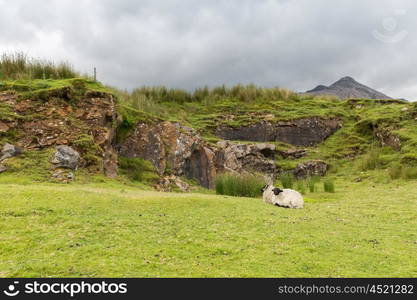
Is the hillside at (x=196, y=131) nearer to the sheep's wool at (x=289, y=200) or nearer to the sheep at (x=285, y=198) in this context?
the sheep at (x=285, y=198)

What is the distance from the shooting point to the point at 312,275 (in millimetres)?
5117

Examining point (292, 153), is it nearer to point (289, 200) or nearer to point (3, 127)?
point (289, 200)

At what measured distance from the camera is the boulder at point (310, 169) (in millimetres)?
25484

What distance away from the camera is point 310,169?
2570cm

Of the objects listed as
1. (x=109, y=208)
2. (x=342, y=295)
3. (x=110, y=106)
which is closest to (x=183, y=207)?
(x=109, y=208)

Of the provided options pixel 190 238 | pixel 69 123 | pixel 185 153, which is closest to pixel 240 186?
pixel 185 153

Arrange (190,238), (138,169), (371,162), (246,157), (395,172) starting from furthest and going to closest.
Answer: (246,157) → (371,162) → (395,172) → (138,169) → (190,238)

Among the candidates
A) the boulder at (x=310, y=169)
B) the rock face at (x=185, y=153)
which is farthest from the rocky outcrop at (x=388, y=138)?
the rock face at (x=185, y=153)

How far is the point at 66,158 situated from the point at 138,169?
4.61m

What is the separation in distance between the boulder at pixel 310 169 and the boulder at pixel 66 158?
54.2 ft

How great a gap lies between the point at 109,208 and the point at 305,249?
5316 mm

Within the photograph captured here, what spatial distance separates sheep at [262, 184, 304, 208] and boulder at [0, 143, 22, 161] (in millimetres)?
10551

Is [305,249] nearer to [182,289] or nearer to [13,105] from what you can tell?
[182,289]

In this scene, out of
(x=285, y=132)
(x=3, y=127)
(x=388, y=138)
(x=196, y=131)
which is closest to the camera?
(x=3, y=127)
